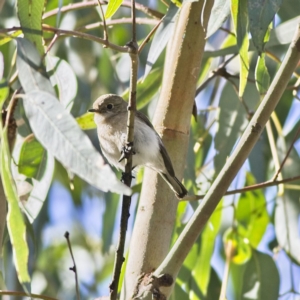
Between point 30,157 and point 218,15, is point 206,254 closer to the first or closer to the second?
point 30,157

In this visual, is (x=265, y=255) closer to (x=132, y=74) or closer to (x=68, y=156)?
(x=132, y=74)

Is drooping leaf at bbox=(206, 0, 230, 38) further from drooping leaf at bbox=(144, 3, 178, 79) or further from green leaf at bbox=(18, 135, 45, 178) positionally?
green leaf at bbox=(18, 135, 45, 178)

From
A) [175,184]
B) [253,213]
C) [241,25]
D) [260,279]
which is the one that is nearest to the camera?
[241,25]

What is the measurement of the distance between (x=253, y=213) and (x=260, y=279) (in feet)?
1.41

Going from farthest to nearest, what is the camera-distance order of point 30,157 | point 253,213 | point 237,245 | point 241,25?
1. point 253,213
2. point 237,245
3. point 30,157
4. point 241,25

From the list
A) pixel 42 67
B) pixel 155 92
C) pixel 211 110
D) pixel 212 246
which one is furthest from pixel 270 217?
pixel 42 67

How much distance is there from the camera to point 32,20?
1.74 m

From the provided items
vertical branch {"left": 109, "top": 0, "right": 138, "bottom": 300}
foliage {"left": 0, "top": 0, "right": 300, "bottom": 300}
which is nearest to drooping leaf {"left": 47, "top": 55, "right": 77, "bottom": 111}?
foliage {"left": 0, "top": 0, "right": 300, "bottom": 300}

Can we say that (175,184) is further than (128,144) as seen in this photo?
Yes

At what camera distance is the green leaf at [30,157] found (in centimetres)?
233

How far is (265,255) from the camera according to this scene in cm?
264

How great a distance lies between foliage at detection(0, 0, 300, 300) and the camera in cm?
136

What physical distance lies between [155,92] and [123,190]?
1624 millimetres

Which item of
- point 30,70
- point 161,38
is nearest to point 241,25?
point 161,38
